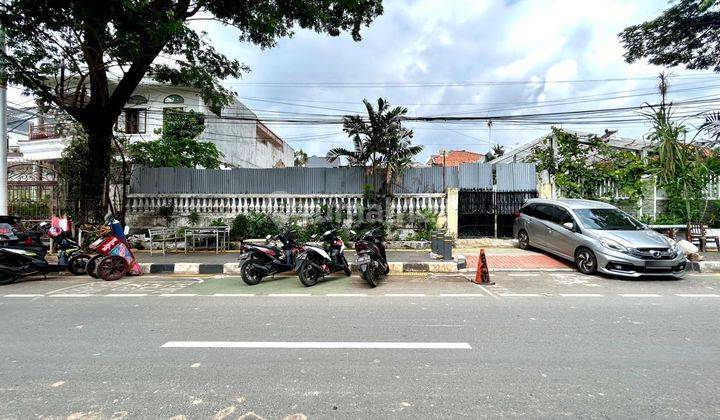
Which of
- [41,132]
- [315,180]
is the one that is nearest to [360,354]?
[315,180]

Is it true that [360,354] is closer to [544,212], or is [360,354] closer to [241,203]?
[544,212]

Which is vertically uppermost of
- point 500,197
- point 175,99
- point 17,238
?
point 175,99

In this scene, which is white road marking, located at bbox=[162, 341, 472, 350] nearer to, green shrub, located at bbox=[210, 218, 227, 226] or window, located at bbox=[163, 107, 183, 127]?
green shrub, located at bbox=[210, 218, 227, 226]

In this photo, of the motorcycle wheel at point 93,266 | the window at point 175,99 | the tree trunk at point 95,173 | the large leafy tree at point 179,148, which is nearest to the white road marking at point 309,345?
the motorcycle wheel at point 93,266

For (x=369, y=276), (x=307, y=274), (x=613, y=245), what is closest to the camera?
(x=369, y=276)

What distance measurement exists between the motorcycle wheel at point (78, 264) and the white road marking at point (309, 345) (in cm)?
587

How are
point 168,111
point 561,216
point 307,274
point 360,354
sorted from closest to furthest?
point 360,354, point 307,274, point 561,216, point 168,111

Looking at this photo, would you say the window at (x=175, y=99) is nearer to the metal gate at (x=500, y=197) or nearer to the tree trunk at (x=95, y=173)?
the tree trunk at (x=95, y=173)

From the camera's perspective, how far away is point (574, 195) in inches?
479

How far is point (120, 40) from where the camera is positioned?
8.09m

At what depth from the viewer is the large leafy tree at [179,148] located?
13711 millimetres

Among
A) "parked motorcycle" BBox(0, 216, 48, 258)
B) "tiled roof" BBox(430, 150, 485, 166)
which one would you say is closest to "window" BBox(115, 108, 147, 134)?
"parked motorcycle" BBox(0, 216, 48, 258)

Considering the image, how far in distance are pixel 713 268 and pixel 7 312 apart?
13.1 meters

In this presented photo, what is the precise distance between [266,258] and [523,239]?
7412mm
